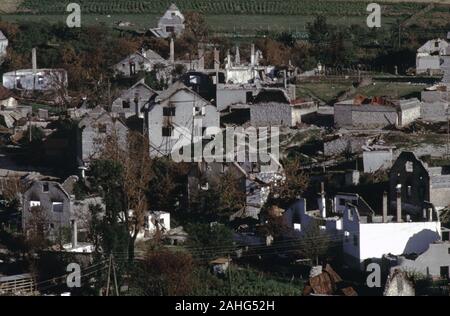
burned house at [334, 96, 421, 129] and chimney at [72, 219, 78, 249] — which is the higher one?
burned house at [334, 96, 421, 129]

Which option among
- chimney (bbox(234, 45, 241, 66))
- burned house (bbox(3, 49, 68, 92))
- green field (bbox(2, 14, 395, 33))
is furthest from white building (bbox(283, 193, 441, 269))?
green field (bbox(2, 14, 395, 33))

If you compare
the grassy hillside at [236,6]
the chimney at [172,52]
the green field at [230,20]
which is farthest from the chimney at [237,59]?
the grassy hillside at [236,6]

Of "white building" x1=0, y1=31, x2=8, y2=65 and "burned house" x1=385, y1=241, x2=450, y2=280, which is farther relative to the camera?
"white building" x1=0, y1=31, x2=8, y2=65

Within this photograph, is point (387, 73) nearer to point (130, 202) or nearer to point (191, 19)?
point (191, 19)

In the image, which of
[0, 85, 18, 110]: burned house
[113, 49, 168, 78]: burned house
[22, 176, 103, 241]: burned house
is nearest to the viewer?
[22, 176, 103, 241]: burned house

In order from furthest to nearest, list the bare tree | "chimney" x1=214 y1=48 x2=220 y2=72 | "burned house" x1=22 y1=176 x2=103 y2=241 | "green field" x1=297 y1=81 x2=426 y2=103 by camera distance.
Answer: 1. "chimney" x1=214 y1=48 x2=220 y2=72
2. "green field" x1=297 y1=81 x2=426 y2=103
3. "burned house" x1=22 y1=176 x2=103 y2=241
4. the bare tree

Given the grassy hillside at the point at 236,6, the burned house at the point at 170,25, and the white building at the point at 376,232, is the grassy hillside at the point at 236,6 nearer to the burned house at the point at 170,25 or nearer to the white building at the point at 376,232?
the burned house at the point at 170,25

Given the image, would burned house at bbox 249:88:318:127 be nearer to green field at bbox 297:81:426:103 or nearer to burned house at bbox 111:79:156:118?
Result: burned house at bbox 111:79:156:118

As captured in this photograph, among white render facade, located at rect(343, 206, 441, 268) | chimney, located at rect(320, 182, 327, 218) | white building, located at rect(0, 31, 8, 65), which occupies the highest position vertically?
white building, located at rect(0, 31, 8, 65)
